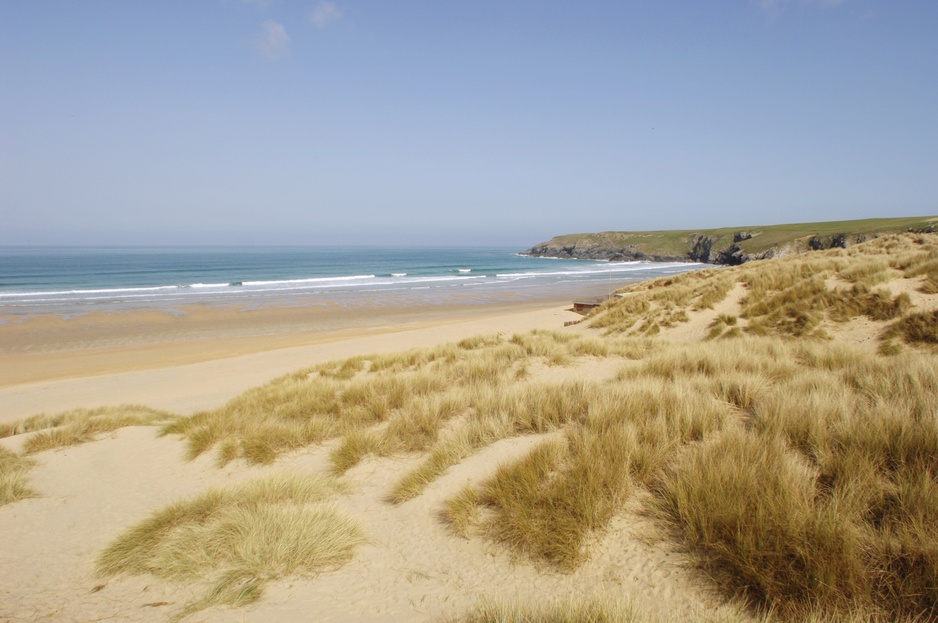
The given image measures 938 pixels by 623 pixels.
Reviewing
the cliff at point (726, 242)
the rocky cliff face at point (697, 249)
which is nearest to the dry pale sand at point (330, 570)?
the cliff at point (726, 242)

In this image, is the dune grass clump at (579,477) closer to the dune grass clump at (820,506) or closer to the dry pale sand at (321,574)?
the dry pale sand at (321,574)

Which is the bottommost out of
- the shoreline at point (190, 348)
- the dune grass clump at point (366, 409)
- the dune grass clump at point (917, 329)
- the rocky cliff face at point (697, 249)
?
the shoreline at point (190, 348)

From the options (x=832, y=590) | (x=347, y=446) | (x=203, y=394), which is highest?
(x=832, y=590)

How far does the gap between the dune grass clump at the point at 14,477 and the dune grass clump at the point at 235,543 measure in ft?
7.98

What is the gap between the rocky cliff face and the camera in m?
60.5

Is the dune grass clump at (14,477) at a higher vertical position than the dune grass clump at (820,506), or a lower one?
lower

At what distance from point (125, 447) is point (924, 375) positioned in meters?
10.4

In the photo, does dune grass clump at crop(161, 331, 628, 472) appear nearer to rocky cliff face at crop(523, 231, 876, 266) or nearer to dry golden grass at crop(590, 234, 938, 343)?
dry golden grass at crop(590, 234, 938, 343)

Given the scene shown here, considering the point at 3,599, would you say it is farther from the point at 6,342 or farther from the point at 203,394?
the point at 6,342

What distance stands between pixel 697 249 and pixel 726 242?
7.03 m

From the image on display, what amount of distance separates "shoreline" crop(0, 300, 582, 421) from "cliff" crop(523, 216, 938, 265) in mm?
44900

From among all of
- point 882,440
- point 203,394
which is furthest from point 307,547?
point 203,394

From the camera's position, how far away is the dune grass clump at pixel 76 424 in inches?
284

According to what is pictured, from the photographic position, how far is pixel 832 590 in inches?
90.5
